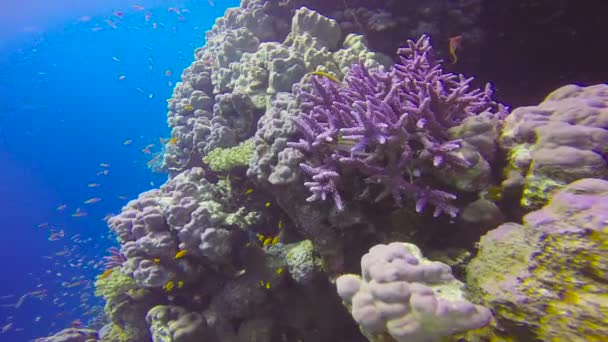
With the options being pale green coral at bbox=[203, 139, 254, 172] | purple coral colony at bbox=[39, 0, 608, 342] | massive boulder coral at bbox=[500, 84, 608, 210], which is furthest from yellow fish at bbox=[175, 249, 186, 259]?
massive boulder coral at bbox=[500, 84, 608, 210]

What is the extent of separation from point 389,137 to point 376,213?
91 cm

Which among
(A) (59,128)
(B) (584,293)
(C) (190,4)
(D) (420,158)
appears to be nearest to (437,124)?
(D) (420,158)

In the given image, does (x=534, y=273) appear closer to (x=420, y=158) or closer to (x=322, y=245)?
(x=420, y=158)

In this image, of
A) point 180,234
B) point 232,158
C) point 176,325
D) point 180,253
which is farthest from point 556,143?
point 176,325

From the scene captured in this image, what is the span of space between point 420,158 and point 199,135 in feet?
15.2

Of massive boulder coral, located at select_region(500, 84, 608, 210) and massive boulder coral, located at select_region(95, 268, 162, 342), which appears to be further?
massive boulder coral, located at select_region(95, 268, 162, 342)

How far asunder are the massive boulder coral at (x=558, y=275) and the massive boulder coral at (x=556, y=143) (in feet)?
1.50

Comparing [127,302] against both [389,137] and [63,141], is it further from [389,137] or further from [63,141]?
[63,141]

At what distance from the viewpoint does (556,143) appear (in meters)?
2.58

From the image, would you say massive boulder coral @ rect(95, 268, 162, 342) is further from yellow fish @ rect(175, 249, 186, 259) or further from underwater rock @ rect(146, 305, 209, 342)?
yellow fish @ rect(175, 249, 186, 259)

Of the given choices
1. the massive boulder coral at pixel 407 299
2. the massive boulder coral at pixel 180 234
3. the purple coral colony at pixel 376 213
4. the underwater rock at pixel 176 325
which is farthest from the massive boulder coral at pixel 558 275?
the underwater rock at pixel 176 325

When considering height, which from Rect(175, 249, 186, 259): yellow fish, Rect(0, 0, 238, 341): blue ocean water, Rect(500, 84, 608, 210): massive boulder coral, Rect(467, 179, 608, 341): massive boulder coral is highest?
Rect(0, 0, 238, 341): blue ocean water

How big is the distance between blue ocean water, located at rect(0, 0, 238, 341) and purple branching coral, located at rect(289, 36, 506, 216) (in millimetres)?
25724

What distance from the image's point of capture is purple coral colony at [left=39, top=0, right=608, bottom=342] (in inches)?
79.1
